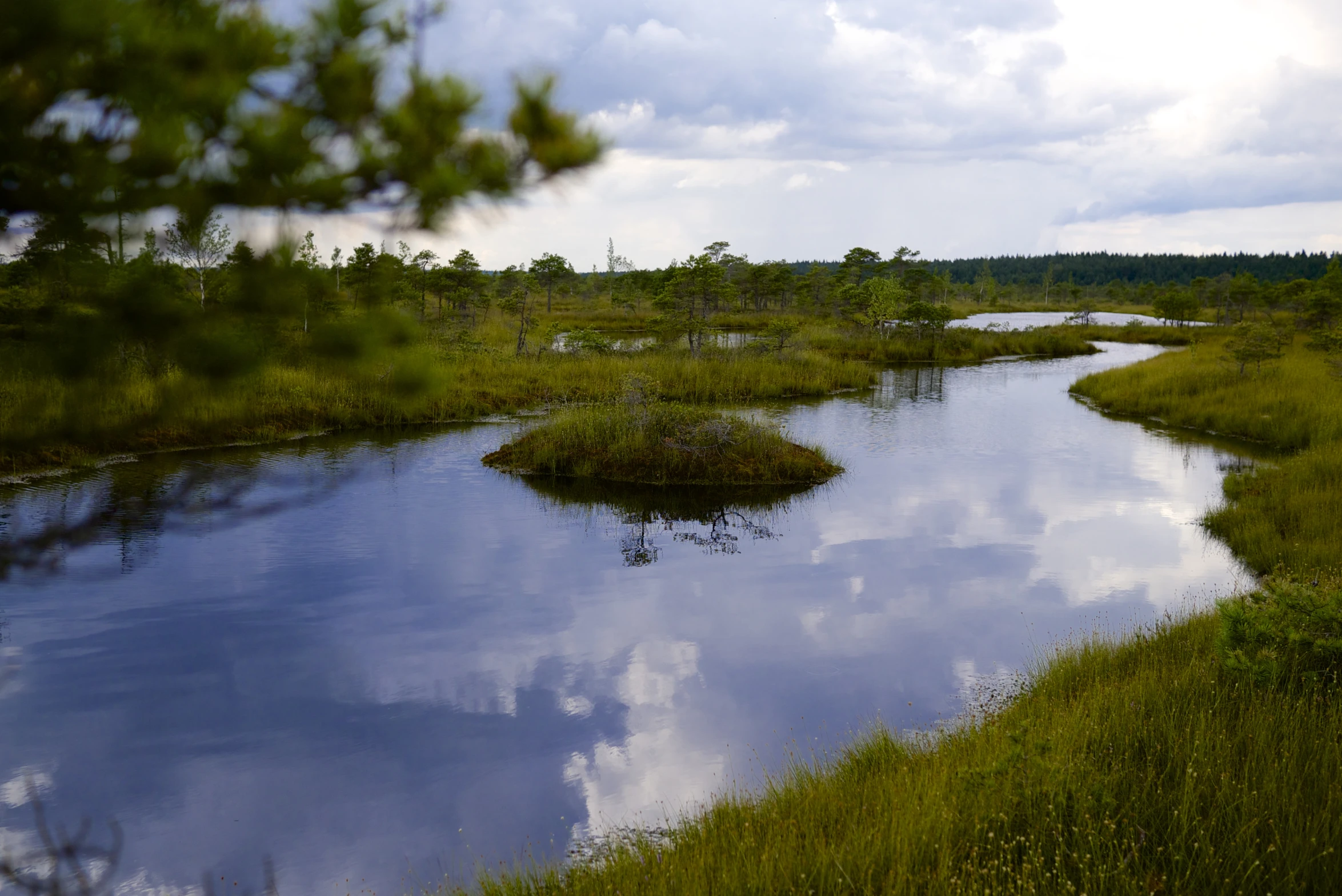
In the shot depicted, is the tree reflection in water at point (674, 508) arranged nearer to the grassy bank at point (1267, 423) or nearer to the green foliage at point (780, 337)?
the grassy bank at point (1267, 423)

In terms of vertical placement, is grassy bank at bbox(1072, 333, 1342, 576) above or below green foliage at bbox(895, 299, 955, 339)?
below

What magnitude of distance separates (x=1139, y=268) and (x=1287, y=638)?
165871 millimetres

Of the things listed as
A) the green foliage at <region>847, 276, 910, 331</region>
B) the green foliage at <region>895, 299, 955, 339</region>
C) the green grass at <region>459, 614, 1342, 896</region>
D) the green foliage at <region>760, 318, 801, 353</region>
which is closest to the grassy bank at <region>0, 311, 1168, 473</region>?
the green foliage at <region>760, 318, 801, 353</region>

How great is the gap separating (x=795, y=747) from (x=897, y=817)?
9.37ft

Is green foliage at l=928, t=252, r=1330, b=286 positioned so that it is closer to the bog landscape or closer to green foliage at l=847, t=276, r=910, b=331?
green foliage at l=847, t=276, r=910, b=331

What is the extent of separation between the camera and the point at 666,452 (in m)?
15.4

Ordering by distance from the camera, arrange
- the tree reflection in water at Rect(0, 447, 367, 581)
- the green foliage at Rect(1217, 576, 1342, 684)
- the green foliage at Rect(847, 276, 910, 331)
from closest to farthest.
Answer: the green foliage at Rect(1217, 576, 1342, 684)
the tree reflection in water at Rect(0, 447, 367, 581)
the green foliage at Rect(847, 276, 910, 331)

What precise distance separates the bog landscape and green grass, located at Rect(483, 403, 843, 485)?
0.08 m

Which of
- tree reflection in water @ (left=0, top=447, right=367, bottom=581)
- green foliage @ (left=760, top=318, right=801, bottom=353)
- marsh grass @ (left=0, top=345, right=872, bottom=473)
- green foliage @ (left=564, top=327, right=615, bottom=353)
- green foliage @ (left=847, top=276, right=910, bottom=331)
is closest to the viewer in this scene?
marsh grass @ (left=0, top=345, right=872, bottom=473)

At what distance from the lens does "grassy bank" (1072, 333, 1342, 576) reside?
34.5 feet

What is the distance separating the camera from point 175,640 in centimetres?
861

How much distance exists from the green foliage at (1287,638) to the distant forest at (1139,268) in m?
116

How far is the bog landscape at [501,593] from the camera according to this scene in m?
3.21

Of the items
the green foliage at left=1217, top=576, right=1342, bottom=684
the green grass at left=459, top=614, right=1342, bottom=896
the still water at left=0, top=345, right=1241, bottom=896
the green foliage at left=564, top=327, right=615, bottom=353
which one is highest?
the green foliage at left=564, top=327, right=615, bottom=353
